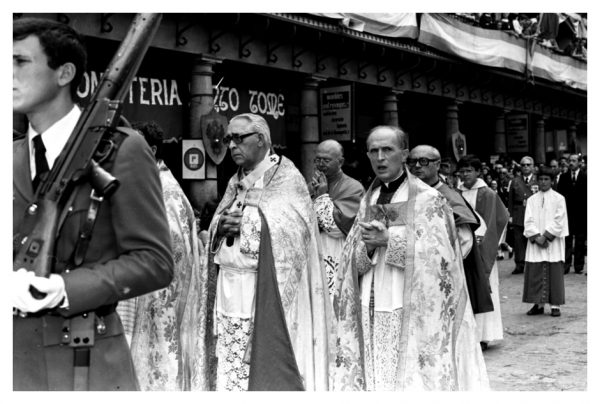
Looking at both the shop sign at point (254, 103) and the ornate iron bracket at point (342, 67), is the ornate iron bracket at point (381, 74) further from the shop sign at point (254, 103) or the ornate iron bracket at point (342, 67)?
the shop sign at point (254, 103)

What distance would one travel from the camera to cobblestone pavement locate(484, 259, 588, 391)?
6.30 meters

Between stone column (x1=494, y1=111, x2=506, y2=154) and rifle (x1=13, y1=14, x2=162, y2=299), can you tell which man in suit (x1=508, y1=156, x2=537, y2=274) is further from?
rifle (x1=13, y1=14, x2=162, y2=299)

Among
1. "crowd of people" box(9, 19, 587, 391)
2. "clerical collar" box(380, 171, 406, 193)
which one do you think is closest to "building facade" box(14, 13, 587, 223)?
"crowd of people" box(9, 19, 587, 391)

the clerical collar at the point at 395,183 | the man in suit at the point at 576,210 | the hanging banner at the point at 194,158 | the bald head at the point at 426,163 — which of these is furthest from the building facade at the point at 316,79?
the man in suit at the point at 576,210

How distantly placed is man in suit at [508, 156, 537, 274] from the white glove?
1266 cm

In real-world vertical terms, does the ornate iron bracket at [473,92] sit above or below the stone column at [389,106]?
above

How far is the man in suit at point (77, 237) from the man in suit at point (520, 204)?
12.4 metres

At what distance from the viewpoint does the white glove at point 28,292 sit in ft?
7.09

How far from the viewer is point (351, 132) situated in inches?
538

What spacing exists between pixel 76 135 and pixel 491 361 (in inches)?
224

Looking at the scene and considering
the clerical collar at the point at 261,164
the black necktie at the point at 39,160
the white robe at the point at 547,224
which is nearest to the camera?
the black necktie at the point at 39,160

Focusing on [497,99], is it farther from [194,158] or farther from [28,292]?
[28,292]

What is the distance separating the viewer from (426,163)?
22.8 ft

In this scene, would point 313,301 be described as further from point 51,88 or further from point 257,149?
point 51,88
